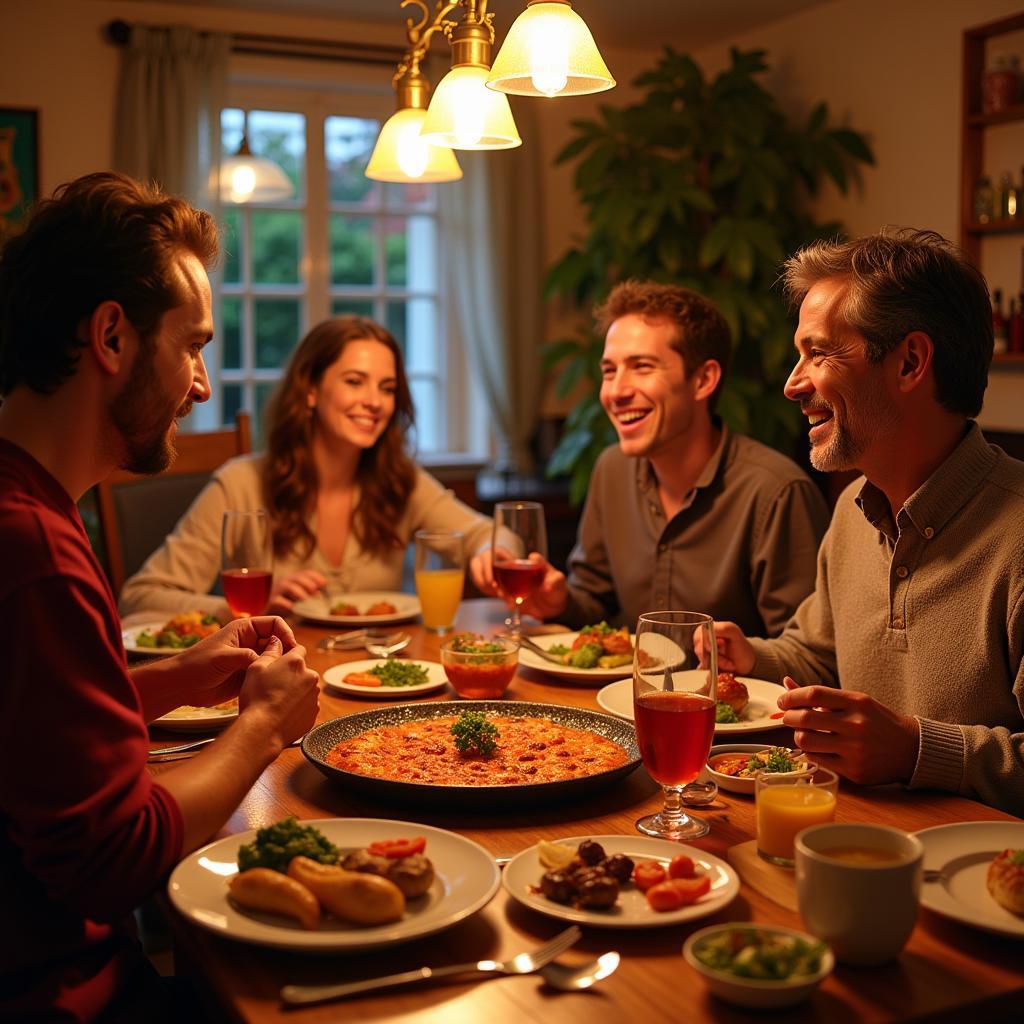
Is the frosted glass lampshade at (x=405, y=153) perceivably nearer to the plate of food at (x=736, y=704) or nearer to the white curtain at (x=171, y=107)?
the plate of food at (x=736, y=704)

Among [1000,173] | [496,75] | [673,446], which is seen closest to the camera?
[496,75]

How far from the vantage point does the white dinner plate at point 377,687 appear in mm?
1847

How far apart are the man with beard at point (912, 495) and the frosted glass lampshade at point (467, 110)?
1.75 feet

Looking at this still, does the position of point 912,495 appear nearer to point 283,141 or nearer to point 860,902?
point 860,902

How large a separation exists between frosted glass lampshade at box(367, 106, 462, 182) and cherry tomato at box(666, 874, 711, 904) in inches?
56.1

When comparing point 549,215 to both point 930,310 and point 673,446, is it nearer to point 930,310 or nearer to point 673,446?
point 673,446

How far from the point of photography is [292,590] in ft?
8.10

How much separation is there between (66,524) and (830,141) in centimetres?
454

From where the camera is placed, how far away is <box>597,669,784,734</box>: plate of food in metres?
1.63

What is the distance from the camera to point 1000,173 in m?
4.45

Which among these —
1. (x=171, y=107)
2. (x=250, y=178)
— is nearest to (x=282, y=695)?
(x=250, y=178)

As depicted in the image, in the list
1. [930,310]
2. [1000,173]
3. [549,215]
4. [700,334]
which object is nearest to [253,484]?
[700,334]

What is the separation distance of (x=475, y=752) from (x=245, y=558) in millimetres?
748

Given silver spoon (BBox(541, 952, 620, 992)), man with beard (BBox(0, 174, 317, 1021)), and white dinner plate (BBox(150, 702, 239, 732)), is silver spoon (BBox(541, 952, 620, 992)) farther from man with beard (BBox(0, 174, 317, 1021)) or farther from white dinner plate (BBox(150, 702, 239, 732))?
white dinner plate (BBox(150, 702, 239, 732))
